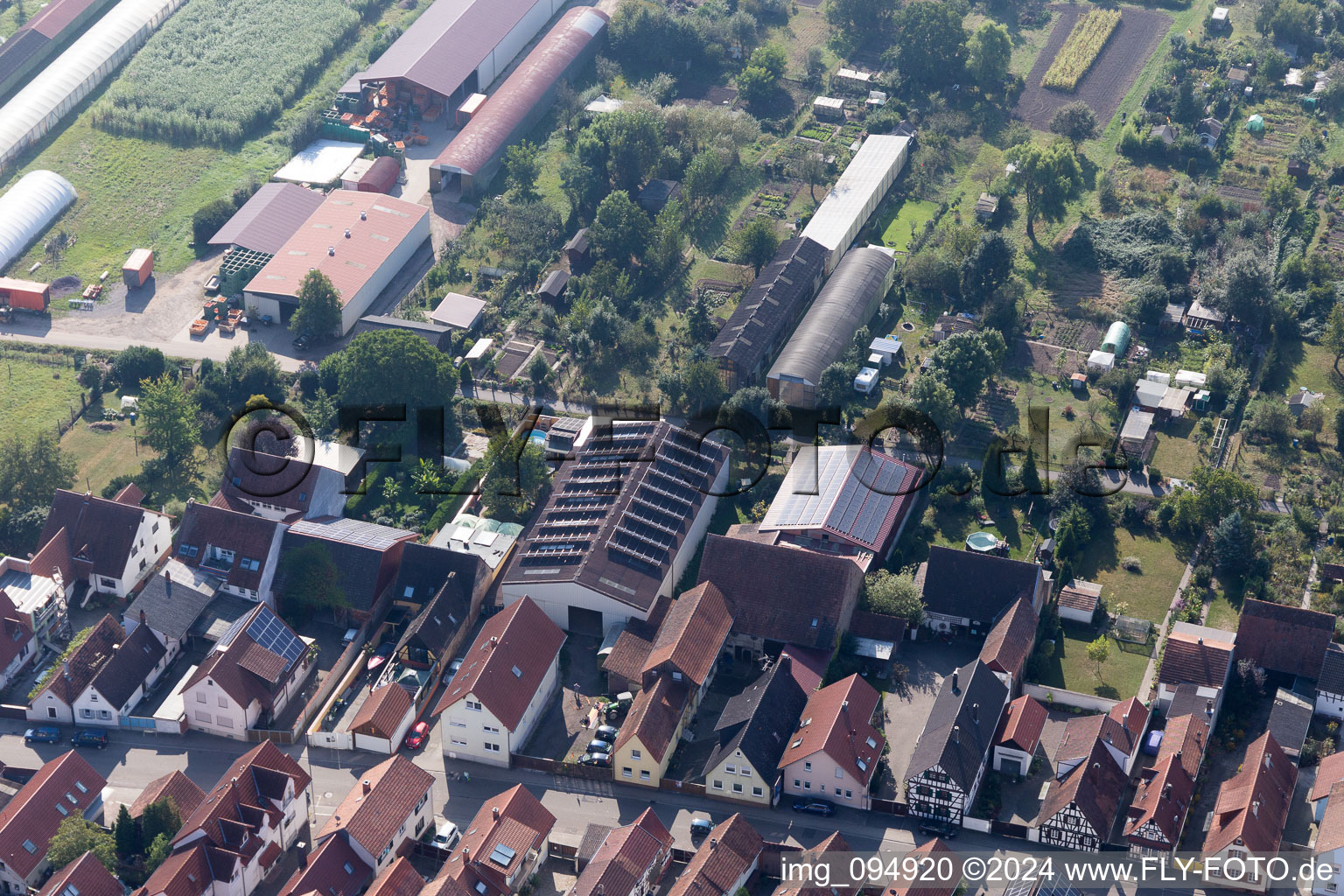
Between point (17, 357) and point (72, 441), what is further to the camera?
point (17, 357)

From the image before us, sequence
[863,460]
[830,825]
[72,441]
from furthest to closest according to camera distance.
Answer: [72,441] → [863,460] → [830,825]

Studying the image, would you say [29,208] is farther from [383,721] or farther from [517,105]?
[383,721]

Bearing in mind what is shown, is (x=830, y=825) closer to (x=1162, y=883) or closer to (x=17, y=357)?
(x=1162, y=883)

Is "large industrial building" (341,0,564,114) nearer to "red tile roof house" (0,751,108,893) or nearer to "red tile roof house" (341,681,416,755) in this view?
"red tile roof house" (341,681,416,755)

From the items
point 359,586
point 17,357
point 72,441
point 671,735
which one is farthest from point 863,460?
point 17,357

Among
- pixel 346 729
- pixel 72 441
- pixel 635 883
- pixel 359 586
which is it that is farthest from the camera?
pixel 72 441

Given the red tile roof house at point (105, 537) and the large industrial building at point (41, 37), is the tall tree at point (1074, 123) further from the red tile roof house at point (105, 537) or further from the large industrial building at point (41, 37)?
the large industrial building at point (41, 37)

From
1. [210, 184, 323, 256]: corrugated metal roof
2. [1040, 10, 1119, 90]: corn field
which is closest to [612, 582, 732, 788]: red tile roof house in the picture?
[210, 184, 323, 256]: corrugated metal roof
